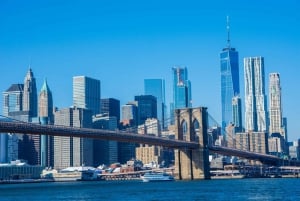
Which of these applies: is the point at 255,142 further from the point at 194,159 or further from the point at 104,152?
the point at 194,159

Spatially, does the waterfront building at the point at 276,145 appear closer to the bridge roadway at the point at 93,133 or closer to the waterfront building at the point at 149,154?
the waterfront building at the point at 149,154

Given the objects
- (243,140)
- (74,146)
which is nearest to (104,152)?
(74,146)

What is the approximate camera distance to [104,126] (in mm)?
172250

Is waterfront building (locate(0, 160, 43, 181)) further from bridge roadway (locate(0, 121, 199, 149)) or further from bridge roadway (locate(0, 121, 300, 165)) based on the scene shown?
bridge roadway (locate(0, 121, 199, 149))

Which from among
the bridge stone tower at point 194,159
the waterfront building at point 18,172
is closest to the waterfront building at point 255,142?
the waterfront building at point 18,172

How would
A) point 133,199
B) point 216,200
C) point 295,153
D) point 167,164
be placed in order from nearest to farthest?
point 216,200 → point 133,199 → point 167,164 → point 295,153

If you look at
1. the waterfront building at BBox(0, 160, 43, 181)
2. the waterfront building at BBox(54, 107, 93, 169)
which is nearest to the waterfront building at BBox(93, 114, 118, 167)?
the waterfront building at BBox(54, 107, 93, 169)

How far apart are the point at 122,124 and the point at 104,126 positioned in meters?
12.2

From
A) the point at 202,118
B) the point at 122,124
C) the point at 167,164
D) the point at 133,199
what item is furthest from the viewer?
the point at 122,124

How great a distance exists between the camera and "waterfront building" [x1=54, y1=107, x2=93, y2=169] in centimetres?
15762

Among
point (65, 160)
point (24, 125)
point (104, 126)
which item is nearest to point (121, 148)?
point (104, 126)

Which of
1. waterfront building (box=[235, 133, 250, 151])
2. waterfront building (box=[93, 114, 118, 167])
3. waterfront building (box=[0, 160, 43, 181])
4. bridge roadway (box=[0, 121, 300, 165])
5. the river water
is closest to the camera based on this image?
the river water

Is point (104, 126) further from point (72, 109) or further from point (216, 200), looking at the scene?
point (216, 200)

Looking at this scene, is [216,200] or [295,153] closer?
[216,200]
